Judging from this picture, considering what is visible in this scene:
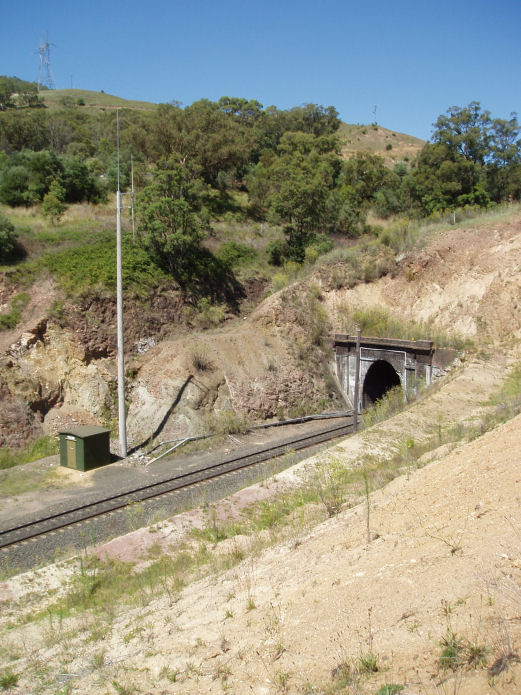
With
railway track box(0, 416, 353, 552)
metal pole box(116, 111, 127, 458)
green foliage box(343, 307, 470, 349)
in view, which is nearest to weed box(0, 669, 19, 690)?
railway track box(0, 416, 353, 552)

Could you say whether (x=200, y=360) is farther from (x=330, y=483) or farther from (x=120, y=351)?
(x=330, y=483)

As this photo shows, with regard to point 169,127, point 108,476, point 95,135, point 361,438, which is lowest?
point 108,476

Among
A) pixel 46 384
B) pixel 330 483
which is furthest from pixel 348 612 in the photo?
pixel 46 384

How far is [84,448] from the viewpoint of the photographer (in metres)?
16.0

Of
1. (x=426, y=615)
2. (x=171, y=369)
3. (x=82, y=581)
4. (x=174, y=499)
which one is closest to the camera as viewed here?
(x=426, y=615)

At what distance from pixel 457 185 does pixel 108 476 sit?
33.9m

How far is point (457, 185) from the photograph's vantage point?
1531 inches

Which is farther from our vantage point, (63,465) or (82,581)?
(63,465)

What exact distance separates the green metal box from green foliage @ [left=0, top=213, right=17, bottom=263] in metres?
10.5

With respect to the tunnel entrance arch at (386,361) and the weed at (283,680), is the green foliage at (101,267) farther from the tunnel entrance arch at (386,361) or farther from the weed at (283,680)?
the weed at (283,680)

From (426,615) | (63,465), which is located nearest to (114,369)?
(63,465)

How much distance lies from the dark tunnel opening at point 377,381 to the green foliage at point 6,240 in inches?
664

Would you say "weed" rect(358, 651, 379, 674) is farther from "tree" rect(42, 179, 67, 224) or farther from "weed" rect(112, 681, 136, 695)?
"tree" rect(42, 179, 67, 224)

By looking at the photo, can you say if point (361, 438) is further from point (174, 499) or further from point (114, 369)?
point (114, 369)
